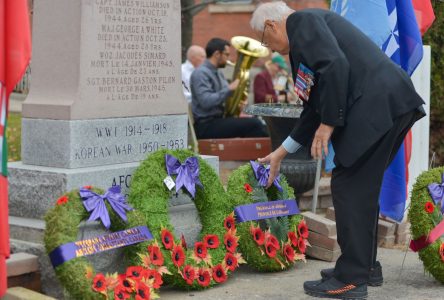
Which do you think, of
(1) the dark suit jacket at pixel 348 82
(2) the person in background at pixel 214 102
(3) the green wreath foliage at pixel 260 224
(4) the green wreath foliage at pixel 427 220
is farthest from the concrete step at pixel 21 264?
(2) the person in background at pixel 214 102

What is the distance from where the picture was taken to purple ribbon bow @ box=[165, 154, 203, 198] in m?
5.15

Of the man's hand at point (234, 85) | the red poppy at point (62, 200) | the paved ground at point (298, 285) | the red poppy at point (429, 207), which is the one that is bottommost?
the paved ground at point (298, 285)

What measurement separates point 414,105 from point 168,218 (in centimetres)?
162

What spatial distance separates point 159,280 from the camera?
15.5 ft

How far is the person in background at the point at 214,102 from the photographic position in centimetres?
964

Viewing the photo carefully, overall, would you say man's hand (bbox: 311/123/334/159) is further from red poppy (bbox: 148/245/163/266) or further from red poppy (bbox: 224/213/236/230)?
red poppy (bbox: 148/245/163/266)

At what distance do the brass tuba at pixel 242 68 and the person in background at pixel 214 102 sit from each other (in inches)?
15.5

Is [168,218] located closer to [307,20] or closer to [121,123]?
[121,123]

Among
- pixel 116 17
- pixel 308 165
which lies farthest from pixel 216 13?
pixel 116 17

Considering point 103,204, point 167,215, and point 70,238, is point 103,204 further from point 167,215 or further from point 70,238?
point 167,215

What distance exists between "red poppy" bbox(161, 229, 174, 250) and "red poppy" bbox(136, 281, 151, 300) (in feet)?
1.31

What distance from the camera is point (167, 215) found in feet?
16.9

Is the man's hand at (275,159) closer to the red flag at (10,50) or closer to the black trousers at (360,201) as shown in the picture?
the black trousers at (360,201)

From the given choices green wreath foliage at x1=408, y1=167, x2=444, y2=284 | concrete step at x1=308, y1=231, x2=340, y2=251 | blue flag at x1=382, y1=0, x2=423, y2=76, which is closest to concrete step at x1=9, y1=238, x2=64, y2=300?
concrete step at x1=308, y1=231, x2=340, y2=251
